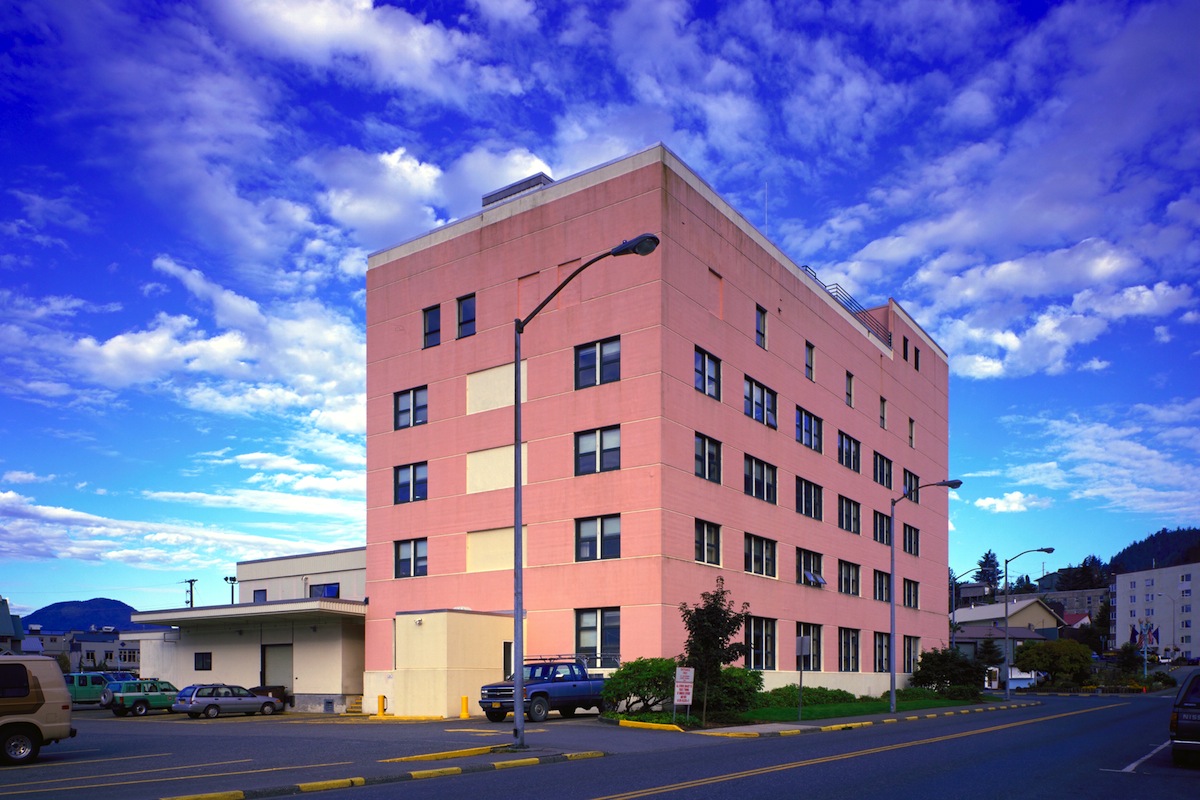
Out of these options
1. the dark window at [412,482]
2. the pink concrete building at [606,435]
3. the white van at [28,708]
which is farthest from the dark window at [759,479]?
the white van at [28,708]

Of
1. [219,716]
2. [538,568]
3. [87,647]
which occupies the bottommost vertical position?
[87,647]

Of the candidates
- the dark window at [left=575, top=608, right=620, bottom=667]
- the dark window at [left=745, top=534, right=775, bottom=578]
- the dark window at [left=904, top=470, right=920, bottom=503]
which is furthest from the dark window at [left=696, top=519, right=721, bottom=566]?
the dark window at [left=904, top=470, right=920, bottom=503]

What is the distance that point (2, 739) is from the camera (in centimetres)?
1962

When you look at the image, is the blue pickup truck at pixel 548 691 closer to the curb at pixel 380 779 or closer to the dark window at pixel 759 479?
the curb at pixel 380 779

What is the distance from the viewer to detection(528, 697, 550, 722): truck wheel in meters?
30.6

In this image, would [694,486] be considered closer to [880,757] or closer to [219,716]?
[880,757]

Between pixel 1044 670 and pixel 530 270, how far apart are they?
75093 mm

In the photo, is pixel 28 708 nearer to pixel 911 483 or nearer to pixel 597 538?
pixel 597 538

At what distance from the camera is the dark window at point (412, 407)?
4444 cm

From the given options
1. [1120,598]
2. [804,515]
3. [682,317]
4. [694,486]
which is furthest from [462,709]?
[1120,598]

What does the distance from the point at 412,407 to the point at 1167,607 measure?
149m

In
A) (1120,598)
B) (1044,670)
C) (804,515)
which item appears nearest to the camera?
(804,515)

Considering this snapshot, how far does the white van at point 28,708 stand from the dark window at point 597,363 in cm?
Result: 2167

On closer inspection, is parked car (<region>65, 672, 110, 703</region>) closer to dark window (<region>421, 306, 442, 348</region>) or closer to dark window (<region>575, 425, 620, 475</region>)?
dark window (<region>421, 306, 442, 348</region>)
